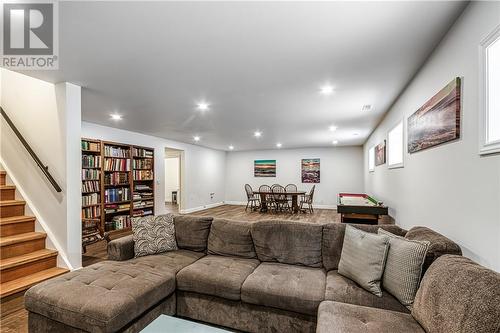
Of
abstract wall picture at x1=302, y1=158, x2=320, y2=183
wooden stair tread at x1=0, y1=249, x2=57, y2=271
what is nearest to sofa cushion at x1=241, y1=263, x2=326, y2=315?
wooden stair tread at x1=0, y1=249, x2=57, y2=271

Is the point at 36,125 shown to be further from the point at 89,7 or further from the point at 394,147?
the point at 394,147

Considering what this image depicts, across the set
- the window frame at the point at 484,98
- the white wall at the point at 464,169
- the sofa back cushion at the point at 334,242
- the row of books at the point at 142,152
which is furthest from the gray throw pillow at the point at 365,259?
the row of books at the point at 142,152

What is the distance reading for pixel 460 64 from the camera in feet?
5.25

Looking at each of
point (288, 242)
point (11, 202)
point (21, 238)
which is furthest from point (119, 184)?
point (288, 242)

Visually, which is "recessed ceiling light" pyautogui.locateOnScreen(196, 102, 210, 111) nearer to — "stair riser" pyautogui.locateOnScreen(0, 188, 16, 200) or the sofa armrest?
the sofa armrest

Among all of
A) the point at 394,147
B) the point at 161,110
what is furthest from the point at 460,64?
the point at 161,110

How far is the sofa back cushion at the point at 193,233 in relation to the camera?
8.55 ft

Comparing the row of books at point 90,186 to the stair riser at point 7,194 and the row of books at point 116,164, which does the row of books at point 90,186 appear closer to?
the row of books at point 116,164

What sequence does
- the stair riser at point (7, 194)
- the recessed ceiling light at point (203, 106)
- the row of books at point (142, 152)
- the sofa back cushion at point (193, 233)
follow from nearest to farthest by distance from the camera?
the sofa back cushion at point (193, 233) → the stair riser at point (7, 194) → the recessed ceiling light at point (203, 106) → the row of books at point (142, 152)

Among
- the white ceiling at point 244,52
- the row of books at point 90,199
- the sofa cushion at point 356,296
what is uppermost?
the white ceiling at point 244,52

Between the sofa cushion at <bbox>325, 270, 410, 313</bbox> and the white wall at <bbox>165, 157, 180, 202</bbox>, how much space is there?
9.90m

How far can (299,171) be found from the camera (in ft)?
30.6

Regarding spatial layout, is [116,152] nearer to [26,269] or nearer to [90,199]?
[90,199]

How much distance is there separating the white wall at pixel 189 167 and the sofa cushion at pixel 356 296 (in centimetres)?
524
